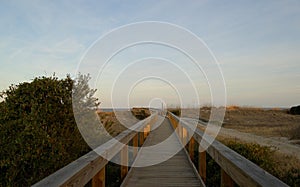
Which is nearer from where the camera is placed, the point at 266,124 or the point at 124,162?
the point at 124,162

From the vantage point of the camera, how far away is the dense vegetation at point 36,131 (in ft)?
16.6

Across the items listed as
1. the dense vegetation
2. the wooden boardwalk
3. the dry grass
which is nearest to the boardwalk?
the wooden boardwalk

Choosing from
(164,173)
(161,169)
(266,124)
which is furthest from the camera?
(266,124)

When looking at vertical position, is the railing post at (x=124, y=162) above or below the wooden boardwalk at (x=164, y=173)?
above

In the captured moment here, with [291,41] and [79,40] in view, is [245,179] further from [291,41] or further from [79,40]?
[291,41]

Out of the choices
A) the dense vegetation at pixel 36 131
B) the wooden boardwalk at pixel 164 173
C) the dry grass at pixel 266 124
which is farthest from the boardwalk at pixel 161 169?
the dry grass at pixel 266 124

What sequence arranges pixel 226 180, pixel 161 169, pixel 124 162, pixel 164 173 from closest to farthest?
pixel 226 180 → pixel 124 162 → pixel 164 173 → pixel 161 169

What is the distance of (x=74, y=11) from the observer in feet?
34.9

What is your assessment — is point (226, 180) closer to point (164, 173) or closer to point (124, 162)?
point (124, 162)

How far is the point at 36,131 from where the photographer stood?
16.7 ft

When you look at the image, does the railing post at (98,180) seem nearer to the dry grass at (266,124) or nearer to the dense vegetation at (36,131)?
the dense vegetation at (36,131)

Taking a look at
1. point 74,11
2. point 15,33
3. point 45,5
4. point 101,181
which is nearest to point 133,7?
point 74,11

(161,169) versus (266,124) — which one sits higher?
(266,124)

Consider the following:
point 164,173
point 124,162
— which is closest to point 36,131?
point 124,162
